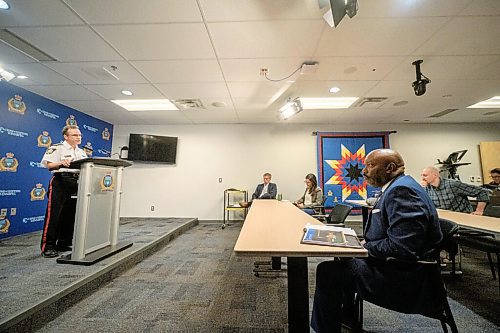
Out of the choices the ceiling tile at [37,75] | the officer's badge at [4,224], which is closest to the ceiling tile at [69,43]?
the ceiling tile at [37,75]

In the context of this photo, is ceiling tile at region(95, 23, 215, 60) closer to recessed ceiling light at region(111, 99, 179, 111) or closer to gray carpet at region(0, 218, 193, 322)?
recessed ceiling light at region(111, 99, 179, 111)

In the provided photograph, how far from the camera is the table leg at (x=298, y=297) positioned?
3.39 ft

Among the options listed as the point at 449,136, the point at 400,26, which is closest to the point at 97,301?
the point at 400,26

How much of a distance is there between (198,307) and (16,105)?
4286mm

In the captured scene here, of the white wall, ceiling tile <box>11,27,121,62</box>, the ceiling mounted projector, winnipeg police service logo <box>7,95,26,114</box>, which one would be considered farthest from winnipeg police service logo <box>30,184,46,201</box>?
the ceiling mounted projector

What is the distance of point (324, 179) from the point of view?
5.37 meters

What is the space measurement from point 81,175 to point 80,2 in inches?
60.6

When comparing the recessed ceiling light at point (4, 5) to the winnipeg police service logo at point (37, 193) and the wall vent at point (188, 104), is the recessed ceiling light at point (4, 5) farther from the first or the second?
the winnipeg police service logo at point (37, 193)

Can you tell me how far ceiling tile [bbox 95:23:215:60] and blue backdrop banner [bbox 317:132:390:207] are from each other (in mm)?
3826

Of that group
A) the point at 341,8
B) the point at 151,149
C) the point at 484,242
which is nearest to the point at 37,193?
the point at 151,149

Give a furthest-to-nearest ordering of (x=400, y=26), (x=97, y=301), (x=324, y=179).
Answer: (x=324, y=179), (x=400, y=26), (x=97, y=301)

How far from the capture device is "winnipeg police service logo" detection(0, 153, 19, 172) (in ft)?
10.7

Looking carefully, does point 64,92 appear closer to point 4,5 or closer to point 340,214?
point 4,5

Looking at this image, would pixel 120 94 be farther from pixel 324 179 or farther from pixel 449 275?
pixel 449 275
